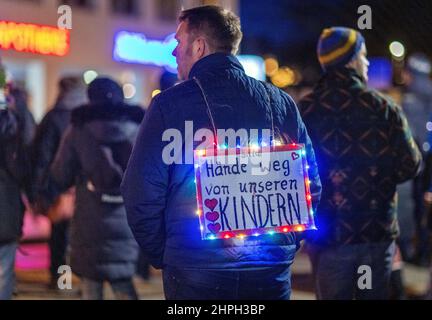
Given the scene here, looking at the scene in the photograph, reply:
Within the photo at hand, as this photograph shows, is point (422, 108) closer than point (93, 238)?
No

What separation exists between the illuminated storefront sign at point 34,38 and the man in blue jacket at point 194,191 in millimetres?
17538

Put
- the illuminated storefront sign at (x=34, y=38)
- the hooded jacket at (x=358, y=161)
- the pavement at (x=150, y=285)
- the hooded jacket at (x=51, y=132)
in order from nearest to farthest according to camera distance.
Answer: the hooded jacket at (x=358, y=161) < the hooded jacket at (x=51, y=132) < the pavement at (x=150, y=285) < the illuminated storefront sign at (x=34, y=38)

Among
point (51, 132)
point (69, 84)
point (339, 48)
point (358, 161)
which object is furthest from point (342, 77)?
point (69, 84)

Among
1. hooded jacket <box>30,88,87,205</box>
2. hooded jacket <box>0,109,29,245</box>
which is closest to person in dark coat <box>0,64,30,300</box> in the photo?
hooded jacket <box>0,109,29,245</box>

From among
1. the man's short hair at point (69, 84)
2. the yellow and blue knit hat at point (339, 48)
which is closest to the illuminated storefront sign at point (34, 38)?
the man's short hair at point (69, 84)

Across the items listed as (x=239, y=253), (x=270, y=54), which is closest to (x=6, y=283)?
(x=239, y=253)

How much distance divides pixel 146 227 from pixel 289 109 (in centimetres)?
91

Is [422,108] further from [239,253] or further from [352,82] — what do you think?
[239,253]

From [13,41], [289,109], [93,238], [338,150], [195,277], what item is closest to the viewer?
[195,277]

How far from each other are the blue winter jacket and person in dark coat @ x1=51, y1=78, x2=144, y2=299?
7.59 feet

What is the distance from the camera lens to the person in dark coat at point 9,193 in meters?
6.12

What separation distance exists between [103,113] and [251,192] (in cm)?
262

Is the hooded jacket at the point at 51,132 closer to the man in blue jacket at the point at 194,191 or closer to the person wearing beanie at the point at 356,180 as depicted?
the person wearing beanie at the point at 356,180

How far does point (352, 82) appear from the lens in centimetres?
582
